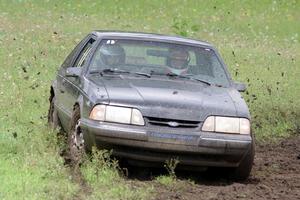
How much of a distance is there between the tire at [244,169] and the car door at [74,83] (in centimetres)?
191

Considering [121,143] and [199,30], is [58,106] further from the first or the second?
[199,30]

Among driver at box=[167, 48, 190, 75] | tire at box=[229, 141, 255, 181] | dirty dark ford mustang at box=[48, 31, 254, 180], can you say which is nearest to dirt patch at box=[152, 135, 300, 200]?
tire at box=[229, 141, 255, 181]

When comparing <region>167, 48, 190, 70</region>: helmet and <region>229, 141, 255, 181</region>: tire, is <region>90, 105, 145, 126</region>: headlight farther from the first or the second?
<region>167, 48, 190, 70</region>: helmet

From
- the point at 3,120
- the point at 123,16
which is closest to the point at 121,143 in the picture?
the point at 3,120

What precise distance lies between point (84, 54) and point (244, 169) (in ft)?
8.86

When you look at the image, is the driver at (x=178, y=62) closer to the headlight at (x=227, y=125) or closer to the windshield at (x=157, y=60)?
the windshield at (x=157, y=60)

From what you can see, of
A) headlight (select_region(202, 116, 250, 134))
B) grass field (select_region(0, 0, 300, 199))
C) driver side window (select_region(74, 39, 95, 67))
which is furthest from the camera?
driver side window (select_region(74, 39, 95, 67))

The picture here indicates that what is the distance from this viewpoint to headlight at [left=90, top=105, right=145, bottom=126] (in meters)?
8.50

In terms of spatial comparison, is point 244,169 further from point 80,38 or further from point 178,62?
point 80,38

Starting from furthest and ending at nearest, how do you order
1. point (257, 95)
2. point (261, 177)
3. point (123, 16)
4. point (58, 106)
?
point (123, 16) → point (257, 95) → point (58, 106) → point (261, 177)

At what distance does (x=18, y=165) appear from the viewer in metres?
8.73

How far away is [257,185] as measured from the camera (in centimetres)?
878

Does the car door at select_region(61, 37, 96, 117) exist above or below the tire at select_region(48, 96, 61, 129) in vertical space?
above

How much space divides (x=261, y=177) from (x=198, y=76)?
1.37m
